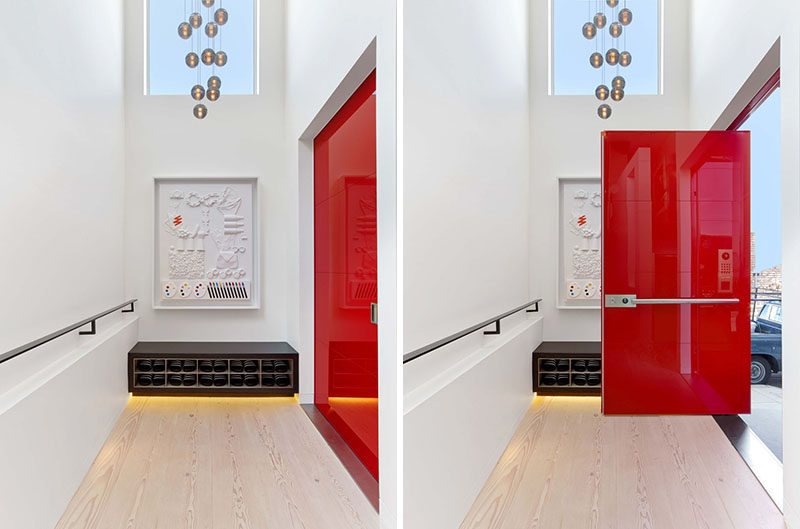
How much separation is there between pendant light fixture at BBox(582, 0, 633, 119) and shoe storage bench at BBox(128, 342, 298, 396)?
376 centimetres

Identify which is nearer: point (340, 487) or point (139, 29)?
point (340, 487)

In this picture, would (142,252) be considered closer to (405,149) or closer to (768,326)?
(405,149)

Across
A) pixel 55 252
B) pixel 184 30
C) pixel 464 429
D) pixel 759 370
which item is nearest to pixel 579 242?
pixel 759 370

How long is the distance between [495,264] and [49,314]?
94.1 inches

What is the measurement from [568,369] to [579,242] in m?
0.46

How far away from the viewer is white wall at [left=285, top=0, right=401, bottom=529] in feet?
8.87

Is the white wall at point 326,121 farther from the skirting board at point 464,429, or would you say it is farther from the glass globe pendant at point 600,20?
the glass globe pendant at point 600,20

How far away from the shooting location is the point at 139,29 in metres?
5.54

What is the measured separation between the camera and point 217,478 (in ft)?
11.6

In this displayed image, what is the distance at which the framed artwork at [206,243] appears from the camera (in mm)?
5723

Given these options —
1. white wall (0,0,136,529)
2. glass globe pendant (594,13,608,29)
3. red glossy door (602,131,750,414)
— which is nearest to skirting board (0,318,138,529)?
white wall (0,0,136,529)

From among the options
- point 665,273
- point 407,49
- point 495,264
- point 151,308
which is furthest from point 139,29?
point 665,273

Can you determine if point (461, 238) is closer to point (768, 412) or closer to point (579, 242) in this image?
point (579, 242)

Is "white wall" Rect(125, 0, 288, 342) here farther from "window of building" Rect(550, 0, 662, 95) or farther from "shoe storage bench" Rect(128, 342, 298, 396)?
"window of building" Rect(550, 0, 662, 95)
